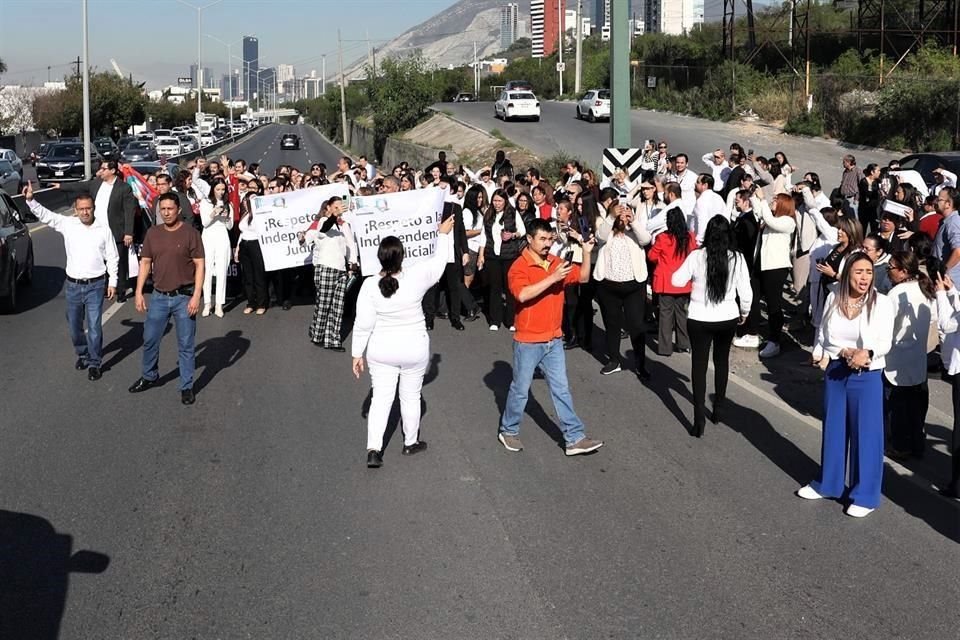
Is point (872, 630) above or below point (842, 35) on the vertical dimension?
below

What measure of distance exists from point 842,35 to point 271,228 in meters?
44.7

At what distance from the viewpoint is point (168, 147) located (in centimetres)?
6738

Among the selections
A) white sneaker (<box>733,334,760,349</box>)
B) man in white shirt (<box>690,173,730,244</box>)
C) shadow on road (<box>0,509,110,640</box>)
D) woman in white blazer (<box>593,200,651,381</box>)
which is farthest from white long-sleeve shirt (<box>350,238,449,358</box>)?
man in white shirt (<box>690,173,730,244</box>)

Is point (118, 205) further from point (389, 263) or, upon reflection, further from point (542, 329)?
point (542, 329)

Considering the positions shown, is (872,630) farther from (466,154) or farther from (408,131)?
(408,131)

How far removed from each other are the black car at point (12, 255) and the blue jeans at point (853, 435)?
1129cm

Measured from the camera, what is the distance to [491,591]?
5.75 meters

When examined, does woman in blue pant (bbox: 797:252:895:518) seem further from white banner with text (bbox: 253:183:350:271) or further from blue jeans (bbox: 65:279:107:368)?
white banner with text (bbox: 253:183:350:271)

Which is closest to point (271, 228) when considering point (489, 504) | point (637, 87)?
point (489, 504)

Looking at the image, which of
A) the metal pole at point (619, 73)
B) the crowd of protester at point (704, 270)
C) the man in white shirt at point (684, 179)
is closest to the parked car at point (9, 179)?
the crowd of protester at point (704, 270)

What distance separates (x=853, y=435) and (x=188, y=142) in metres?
76.7

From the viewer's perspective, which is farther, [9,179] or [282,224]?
[9,179]

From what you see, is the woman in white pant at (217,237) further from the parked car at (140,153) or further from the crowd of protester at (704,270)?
the parked car at (140,153)

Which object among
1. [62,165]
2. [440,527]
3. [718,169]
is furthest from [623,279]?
[62,165]
